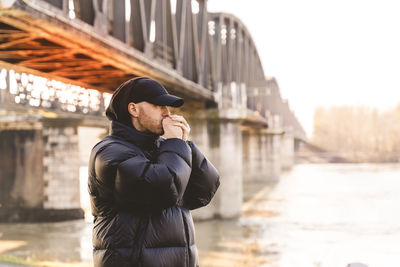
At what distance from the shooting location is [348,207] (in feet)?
90.0

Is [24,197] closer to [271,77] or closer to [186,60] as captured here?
[186,60]

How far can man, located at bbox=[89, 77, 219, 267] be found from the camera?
94.1 inches

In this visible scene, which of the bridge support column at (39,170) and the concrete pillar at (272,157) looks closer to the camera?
the bridge support column at (39,170)

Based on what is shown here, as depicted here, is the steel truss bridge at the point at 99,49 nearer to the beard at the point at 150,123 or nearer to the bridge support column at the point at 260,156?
the beard at the point at 150,123

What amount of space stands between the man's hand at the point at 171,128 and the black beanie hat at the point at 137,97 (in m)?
0.09

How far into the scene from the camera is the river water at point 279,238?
14.6 m

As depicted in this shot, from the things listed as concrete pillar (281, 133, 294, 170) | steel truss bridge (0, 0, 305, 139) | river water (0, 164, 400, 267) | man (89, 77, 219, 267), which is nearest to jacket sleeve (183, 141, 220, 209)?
man (89, 77, 219, 267)

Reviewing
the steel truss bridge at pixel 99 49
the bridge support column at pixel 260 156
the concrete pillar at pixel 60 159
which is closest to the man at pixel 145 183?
the steel truss bridge at pixel 99 49

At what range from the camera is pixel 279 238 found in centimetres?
1820

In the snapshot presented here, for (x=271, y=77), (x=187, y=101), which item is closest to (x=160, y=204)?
(x=187, y=101)

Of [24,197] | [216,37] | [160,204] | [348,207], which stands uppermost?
[216,37]

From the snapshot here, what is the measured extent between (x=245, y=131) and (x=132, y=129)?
48.1m

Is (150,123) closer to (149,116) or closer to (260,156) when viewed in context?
(149,116)

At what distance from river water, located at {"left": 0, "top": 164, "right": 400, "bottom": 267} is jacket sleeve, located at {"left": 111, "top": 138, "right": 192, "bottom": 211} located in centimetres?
1198
